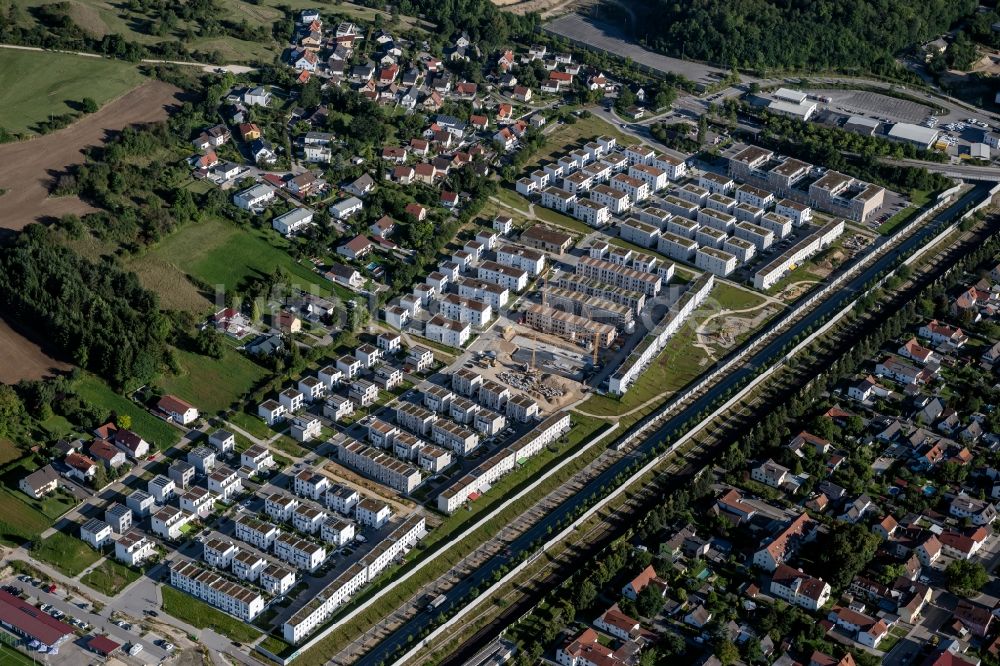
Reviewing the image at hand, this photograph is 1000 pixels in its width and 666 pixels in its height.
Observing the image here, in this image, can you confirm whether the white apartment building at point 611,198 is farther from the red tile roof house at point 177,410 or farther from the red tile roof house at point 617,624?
the red tile roof house at point 617,624

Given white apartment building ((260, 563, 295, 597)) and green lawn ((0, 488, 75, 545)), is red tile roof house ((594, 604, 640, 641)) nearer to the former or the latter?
white apartment building ((260, 563, 295, 597))

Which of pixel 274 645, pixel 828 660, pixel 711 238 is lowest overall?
pixel 274 645

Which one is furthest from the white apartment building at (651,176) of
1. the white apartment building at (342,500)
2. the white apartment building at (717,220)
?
the white apartment building at (342,500)

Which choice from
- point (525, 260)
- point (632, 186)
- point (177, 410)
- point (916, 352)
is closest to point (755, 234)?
point (632, 186)

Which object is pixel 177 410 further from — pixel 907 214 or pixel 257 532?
pixel 907 214

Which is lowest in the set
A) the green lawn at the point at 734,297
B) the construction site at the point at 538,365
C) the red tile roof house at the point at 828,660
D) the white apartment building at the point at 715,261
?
the red tile roof house at the point at 828,660

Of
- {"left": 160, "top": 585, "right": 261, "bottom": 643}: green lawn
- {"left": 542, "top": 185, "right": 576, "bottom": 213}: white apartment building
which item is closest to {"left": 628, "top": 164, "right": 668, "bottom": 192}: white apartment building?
{"left": 542, "top": 185, "right": 576, "bottom": 213}: white apartment building
